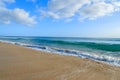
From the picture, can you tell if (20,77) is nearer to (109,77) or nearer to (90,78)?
(90,78)

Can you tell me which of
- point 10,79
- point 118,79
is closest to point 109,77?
point 118,79

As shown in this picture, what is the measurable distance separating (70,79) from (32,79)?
47.6 inches

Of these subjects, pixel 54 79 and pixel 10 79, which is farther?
pixel 54 79

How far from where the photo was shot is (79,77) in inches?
199

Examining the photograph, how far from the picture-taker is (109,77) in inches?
212

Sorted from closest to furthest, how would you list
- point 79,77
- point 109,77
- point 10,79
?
point 10,79
point 79,77
point 109,77

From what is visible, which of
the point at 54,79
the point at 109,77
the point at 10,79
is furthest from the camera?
the point at 109,77

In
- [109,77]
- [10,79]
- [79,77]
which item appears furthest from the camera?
[109,77]

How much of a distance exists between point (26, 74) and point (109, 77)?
9.74ft

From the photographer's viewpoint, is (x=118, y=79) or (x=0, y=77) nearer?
(x=0, y=77)

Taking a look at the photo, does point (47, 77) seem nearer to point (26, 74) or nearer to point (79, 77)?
point (26, 74)

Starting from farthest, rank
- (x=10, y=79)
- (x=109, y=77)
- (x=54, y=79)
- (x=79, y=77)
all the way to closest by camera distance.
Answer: (x=109, y=77), (x=79, y=77), (x=54, y=79), (x=10, y=79)

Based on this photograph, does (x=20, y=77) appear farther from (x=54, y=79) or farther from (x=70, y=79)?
(x=70, y=79)

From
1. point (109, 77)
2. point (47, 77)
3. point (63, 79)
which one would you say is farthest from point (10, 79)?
point (109, 77)
